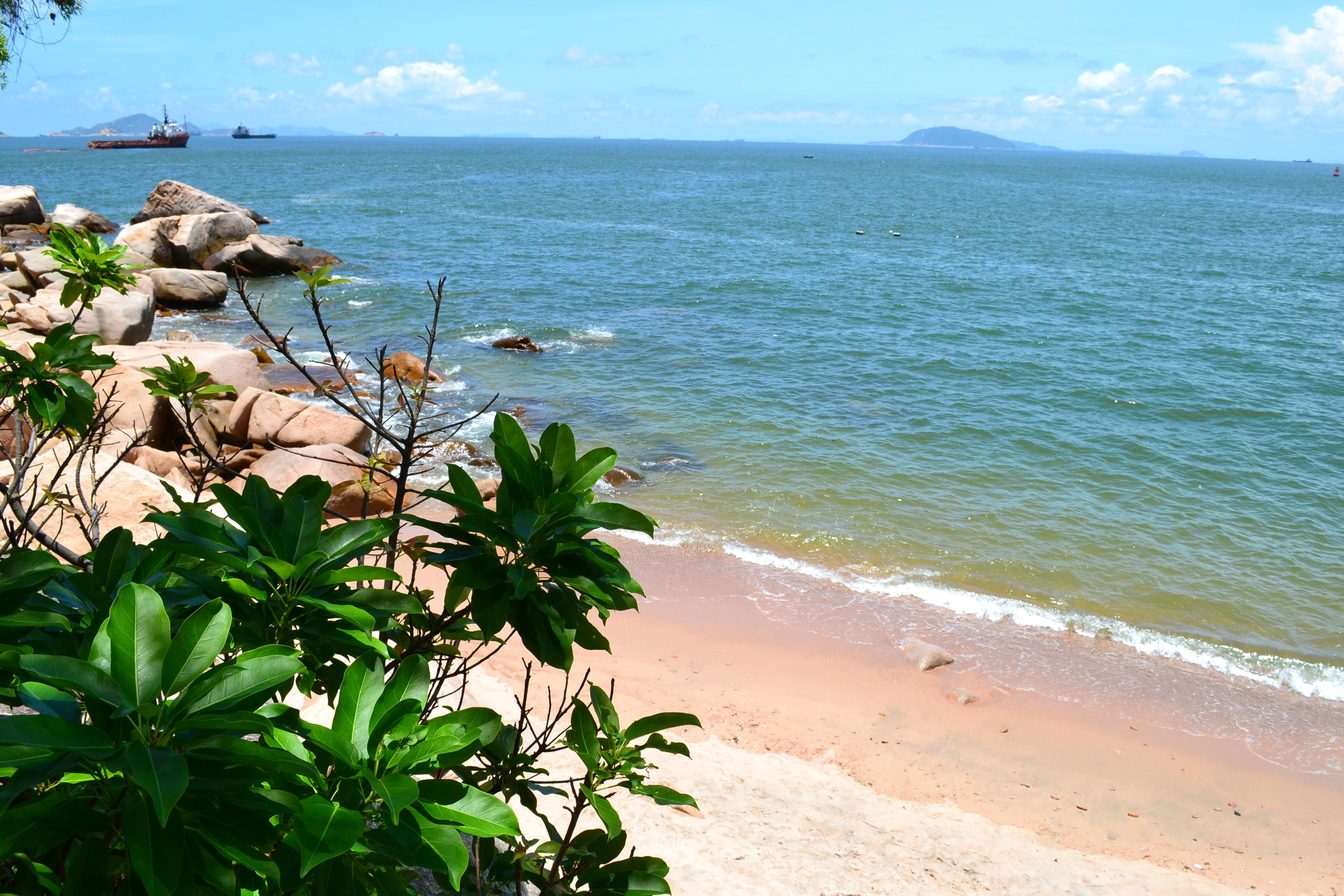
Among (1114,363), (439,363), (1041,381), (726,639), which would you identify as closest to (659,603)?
(726,639)

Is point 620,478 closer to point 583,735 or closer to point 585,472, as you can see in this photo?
point 583,735

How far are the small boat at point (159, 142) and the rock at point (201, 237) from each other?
370 feet

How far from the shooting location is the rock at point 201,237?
1087 inches

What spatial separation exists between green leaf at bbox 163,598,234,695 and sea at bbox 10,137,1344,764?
243cm

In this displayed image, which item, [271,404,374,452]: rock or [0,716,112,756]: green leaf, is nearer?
[0,716,112,756]: green leaf

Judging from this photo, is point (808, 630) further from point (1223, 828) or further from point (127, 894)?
point (127, 894)

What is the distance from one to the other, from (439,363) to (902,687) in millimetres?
14277

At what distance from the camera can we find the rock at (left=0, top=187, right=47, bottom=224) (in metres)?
31.8

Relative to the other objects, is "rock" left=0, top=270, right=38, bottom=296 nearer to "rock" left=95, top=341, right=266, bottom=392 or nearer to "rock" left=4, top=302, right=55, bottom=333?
"rock" left=4, top=302, right=55, bottom=333

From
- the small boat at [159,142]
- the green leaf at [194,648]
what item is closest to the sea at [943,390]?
the green leaf at [194,648]

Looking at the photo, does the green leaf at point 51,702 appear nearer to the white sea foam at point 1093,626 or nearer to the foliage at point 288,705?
the foliage at point 288,705

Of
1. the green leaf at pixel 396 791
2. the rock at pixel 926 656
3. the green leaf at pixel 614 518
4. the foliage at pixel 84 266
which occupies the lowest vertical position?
the rock at pixel 926 656

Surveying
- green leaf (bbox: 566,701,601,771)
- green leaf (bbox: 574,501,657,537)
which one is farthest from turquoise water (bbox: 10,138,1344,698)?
green leaf (bbox: 574,501,657,537)

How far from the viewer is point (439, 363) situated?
2005 centimetres
